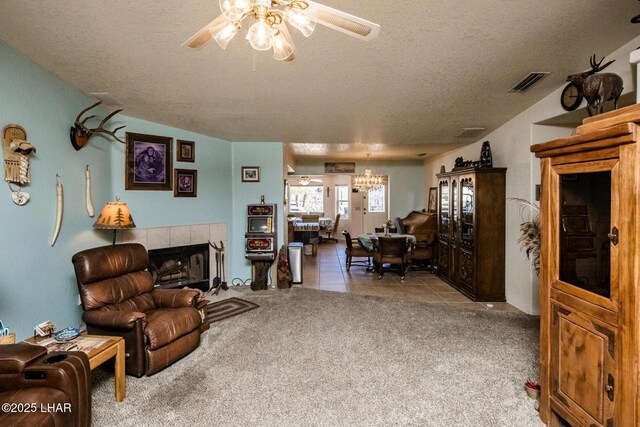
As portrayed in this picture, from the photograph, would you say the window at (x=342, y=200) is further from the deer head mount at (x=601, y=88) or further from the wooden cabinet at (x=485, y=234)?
the deer head mount at (x=601, y=88)

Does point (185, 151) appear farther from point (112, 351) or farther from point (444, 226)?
point (444, 226)

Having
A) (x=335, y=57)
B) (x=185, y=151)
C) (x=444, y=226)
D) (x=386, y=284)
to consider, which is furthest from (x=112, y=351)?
(x=444, y=226)

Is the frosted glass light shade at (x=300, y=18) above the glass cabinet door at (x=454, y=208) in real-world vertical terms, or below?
above

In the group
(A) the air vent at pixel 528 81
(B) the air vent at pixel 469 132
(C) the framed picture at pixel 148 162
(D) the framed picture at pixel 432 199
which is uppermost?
(A) the air vent at pixel 528 81

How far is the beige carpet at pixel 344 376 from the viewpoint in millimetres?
2107

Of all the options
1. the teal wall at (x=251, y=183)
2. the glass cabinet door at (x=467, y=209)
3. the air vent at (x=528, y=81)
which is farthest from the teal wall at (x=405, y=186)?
the air vent at (x=528, y=81)

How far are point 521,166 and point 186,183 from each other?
4822mm

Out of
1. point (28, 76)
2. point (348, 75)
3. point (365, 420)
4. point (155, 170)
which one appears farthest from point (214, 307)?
point (348, 75)

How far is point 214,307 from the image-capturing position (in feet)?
14.3

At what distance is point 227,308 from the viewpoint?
14.2 feet

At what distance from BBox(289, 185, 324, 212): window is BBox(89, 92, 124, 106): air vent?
8.69 m

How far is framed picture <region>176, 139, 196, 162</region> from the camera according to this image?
15.3ft

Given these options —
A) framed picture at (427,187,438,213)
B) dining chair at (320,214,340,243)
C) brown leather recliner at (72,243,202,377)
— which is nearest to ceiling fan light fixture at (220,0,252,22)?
brown leather recliner at (72,243,202,377)

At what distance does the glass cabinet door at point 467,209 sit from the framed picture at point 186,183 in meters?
4.31
